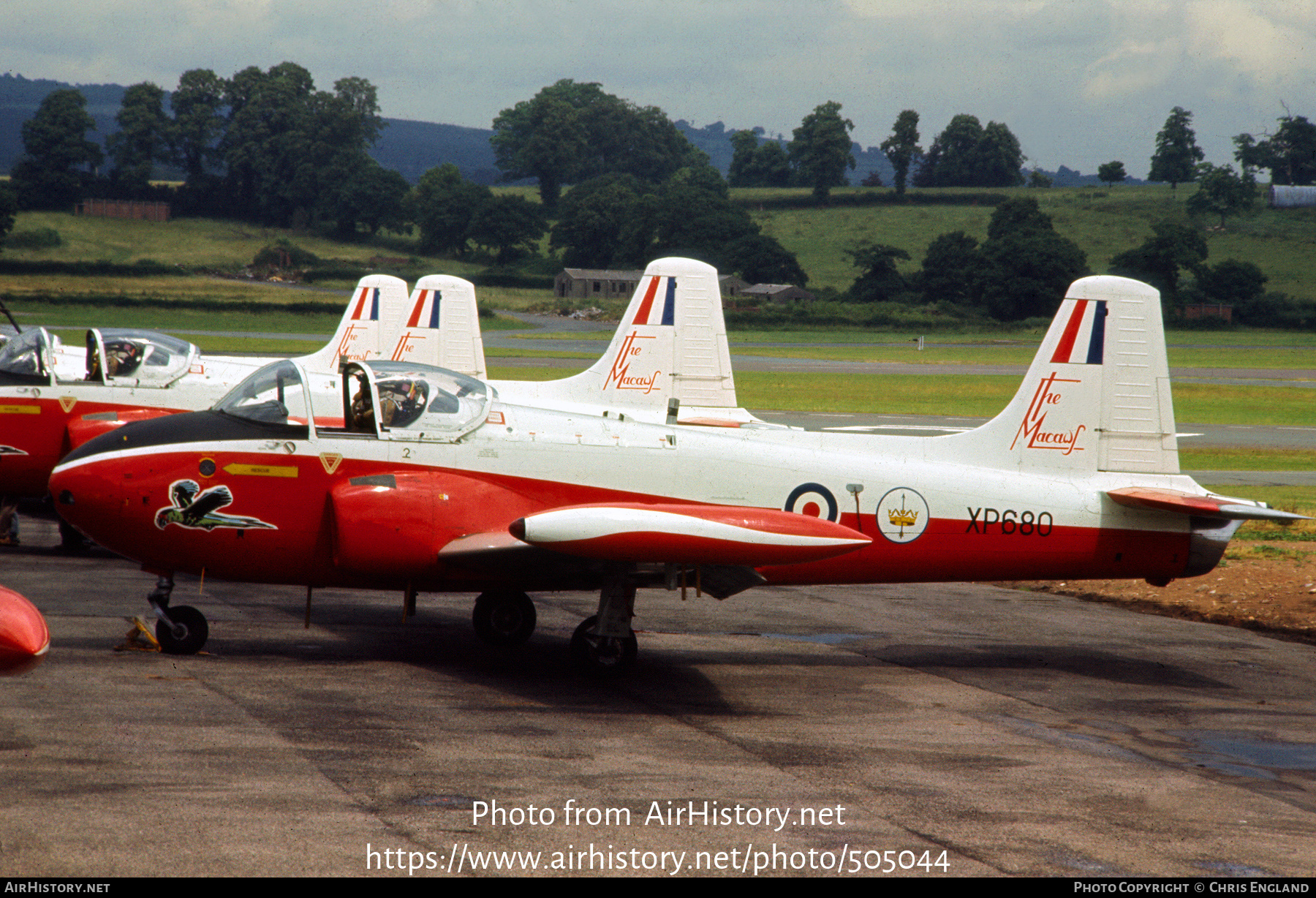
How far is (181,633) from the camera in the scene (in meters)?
9.96

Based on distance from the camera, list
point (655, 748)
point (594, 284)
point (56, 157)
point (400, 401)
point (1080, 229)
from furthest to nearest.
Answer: point (1080, 229) < point (56, 157) < point (594, 284) < point (400, 401) < point (655, 748)

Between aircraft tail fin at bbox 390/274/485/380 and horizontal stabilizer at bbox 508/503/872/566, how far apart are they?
12.3 m

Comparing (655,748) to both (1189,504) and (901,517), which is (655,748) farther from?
(1189,504)

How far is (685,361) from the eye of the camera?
716 inches

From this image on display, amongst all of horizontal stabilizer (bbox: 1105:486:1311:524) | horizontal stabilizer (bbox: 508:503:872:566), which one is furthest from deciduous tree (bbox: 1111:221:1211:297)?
horizontal stabilizer (bbox: 508:503:872:566)

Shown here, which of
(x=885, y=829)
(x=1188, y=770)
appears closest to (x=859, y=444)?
(x=1188, y=770)

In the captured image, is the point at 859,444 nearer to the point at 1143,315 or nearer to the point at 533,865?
the point at 1143,315

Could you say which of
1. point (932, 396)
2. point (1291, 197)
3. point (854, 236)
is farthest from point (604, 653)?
point (1291, 197)

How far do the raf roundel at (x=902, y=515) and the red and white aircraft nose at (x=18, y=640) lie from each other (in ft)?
24.2

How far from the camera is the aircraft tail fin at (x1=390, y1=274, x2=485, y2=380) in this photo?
69.0 feet

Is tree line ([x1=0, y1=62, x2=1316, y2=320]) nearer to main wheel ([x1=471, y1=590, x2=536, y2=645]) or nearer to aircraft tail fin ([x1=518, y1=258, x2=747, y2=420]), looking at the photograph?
aircraft tail fin ([x1=518, y1=258, x2=747, y2=420])

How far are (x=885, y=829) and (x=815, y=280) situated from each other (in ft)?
450

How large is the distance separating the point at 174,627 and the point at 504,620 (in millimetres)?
2937

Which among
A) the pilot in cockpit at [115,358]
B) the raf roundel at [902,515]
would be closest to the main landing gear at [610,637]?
the raf roundel at [902,515]
